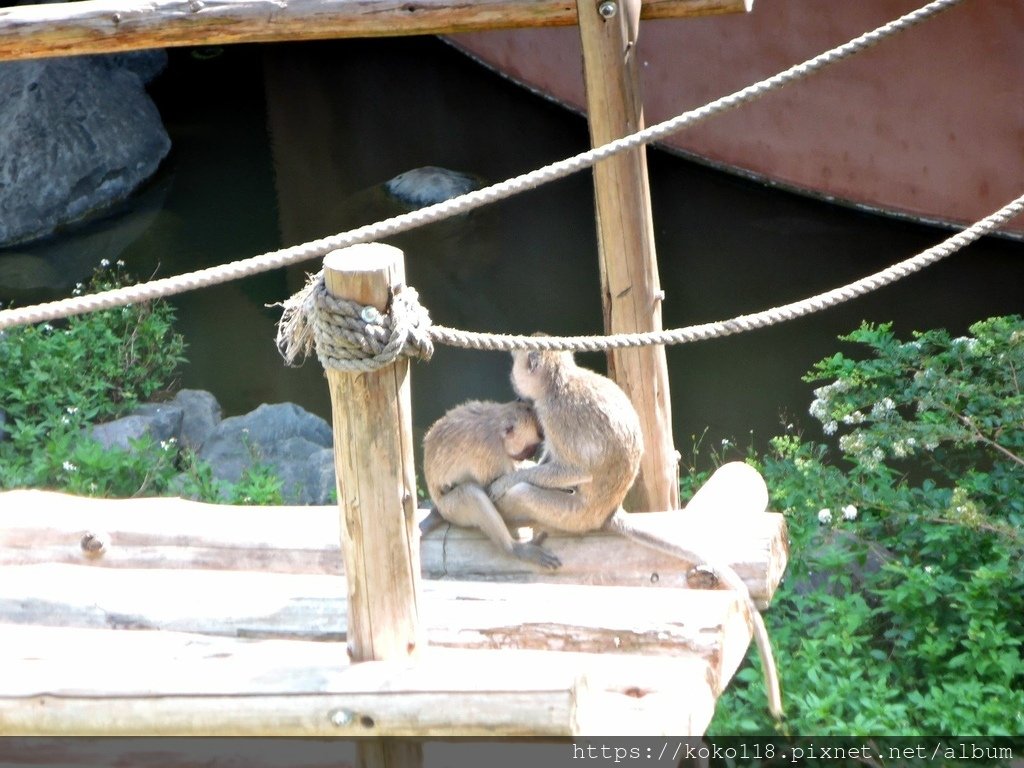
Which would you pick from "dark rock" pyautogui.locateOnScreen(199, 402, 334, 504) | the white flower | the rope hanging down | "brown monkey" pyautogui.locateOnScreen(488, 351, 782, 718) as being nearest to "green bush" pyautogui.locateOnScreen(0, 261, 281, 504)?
"dark rock" pyautogui.locateOnScreen(199, 402, 334, 504)

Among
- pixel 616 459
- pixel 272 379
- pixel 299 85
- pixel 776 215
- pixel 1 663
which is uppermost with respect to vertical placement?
pixel 299 85

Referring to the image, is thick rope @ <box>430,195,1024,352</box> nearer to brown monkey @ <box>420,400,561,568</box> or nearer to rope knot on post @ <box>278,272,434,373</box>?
rope knot on post @ <box>278,272,434,373</box>

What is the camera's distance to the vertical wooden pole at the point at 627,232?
144 inches

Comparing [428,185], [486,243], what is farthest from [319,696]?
[428,185]

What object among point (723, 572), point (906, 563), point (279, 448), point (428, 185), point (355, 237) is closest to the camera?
point (355, 237)

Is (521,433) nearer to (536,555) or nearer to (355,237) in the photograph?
(536,555)

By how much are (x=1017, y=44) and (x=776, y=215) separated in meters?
2.18

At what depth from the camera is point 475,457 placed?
11.7 feet

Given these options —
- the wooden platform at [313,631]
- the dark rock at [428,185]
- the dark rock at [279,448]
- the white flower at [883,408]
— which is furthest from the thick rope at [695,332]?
the dark rock at [428,185]

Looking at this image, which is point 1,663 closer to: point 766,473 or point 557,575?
point 557,575

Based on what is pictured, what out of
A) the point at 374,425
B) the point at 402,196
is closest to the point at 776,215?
the point at 402,196

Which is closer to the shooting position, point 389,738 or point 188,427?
point 389,738

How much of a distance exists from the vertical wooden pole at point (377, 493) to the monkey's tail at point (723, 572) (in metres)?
0.93

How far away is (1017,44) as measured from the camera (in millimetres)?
7844
